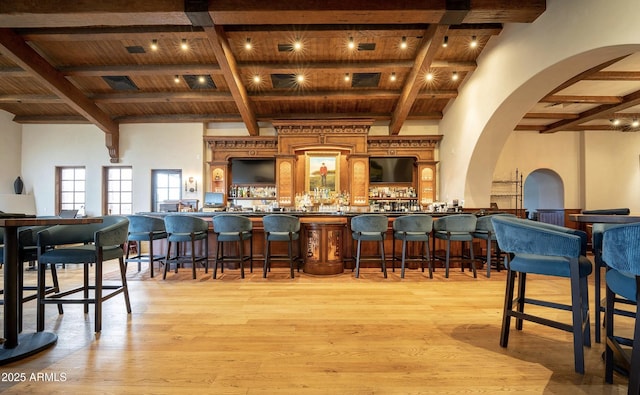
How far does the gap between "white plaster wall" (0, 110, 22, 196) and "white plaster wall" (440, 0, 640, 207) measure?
12.0 m

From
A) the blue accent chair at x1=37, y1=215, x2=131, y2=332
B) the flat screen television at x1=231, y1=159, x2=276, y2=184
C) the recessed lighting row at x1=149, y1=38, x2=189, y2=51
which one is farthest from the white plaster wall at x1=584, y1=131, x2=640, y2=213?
the blue accent chair at x1=37, y1=215, x2=131, y2=332

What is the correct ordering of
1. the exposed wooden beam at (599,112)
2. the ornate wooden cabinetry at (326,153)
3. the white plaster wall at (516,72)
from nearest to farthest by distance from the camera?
the white plaster wall at (516,72), the exposed wooden beam at (599,112), the ornate wooden cabinetry at (326,153)

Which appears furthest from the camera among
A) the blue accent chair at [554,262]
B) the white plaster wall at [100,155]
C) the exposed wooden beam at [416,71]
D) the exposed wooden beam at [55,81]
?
the white plaster wall at [100,155]

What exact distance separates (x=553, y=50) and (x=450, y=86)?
345 centimetres

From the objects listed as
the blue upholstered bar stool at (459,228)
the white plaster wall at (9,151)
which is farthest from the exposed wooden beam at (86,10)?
the white plaster wall at (9,151)

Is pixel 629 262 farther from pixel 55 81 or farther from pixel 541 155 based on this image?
pixel 541 155

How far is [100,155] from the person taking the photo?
879 cm

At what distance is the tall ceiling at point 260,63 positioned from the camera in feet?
14.9

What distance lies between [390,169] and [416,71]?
2.94 meters

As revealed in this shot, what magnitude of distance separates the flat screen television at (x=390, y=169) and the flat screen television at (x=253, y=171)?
9.39 ft

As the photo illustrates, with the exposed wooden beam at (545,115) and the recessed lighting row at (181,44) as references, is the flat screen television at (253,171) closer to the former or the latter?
the recessed lighting row at (181,44)

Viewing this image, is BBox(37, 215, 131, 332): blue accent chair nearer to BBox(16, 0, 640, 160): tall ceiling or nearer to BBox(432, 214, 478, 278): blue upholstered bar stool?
BBox(16, 0, 640, 160): tall ceiling

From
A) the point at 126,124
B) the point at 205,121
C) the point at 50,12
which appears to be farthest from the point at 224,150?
the point at 50,12

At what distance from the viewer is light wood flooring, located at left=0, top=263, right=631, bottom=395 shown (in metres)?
1.82
